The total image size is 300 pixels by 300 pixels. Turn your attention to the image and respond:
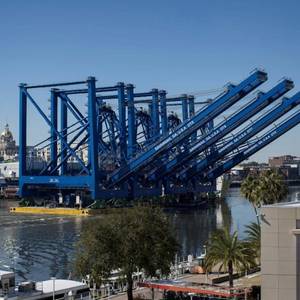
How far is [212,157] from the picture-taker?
85688mm

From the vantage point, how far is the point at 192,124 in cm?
7131

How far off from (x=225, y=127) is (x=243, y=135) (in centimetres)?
625

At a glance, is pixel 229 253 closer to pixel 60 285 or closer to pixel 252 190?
pixel 60 285

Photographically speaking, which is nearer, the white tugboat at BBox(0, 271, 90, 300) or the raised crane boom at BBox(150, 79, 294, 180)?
the white tugboat at BBox(0, 271, 90, 300)

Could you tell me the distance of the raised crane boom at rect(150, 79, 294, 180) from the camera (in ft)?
232

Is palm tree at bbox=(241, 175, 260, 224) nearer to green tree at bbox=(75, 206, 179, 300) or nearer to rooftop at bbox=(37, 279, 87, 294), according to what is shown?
rooftop at bbox=(37, 279, 87, 294)

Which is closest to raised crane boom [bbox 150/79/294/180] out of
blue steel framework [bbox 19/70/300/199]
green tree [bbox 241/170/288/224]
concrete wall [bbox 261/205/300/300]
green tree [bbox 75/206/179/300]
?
blue steel framework [bbox 19/70/300/199]

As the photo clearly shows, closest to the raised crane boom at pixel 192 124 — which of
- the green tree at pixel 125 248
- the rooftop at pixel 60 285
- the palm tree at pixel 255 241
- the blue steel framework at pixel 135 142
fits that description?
the blue steel framework at pixel 135 142

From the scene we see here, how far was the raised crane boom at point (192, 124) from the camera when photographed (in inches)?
2635

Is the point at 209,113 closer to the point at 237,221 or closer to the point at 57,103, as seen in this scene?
the point at 237,221

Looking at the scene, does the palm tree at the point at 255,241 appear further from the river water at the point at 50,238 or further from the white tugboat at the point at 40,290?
the river water at the point at 50,238

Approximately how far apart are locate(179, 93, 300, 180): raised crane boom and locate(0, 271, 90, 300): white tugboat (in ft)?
173

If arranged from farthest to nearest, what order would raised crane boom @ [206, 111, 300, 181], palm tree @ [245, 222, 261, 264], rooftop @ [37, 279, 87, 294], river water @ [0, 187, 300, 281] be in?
raised crane boom @ [206, 111, 300, 181] < river water @ [0, 187, 300, 281] < rooftop @ [37, 279, 87, 294] < palm tree @ [245, 222, 261, 264]

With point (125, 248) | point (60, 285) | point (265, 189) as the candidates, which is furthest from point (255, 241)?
point (265, 189)
